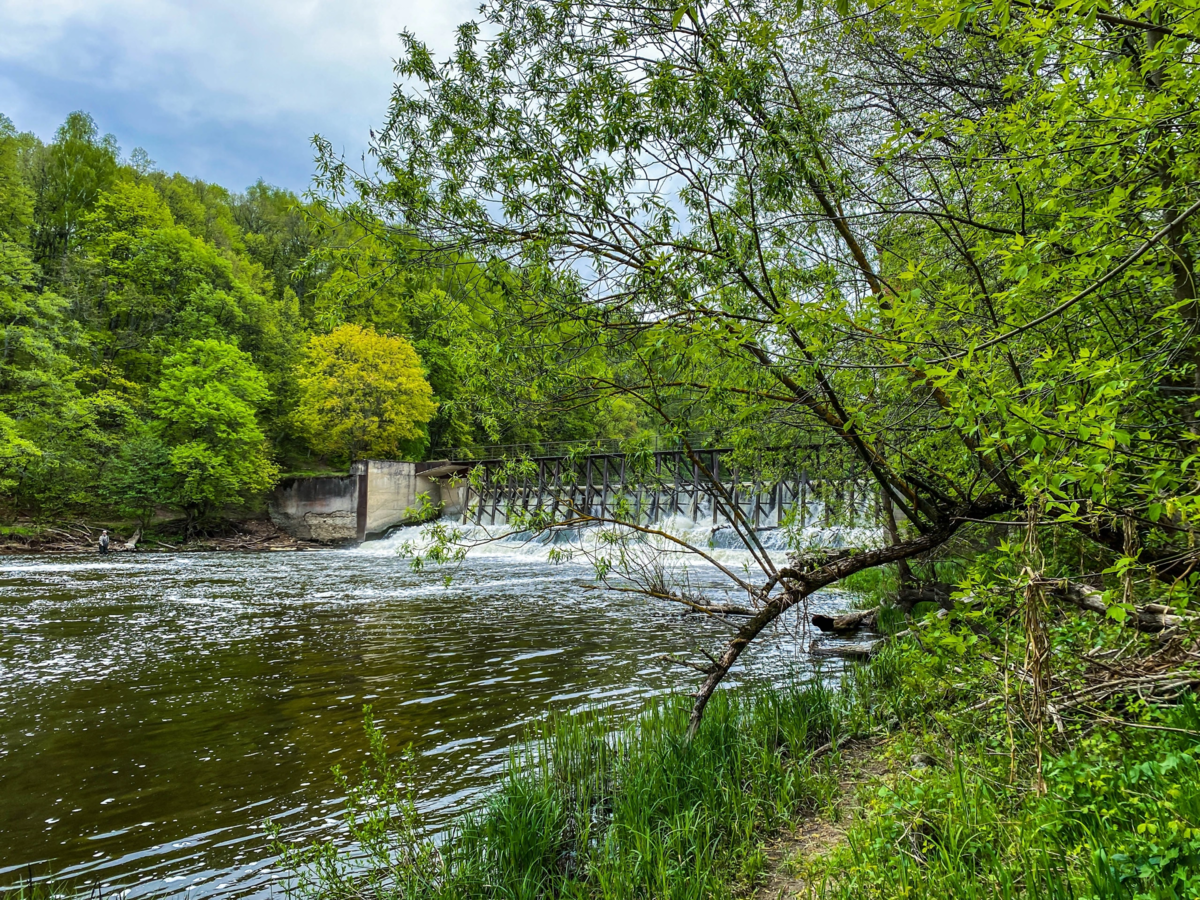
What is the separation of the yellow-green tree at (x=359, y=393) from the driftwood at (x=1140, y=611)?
3256cm

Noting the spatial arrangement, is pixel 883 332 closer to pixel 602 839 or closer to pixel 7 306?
pixel 602 839

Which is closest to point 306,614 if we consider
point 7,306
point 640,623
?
point 640,623

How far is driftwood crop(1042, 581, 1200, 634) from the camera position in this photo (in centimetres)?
254

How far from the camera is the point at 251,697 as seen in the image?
6.71 m

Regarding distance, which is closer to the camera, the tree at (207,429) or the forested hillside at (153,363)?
the forested hillside at (153,363)

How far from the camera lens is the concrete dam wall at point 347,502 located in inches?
1253

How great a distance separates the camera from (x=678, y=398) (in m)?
4.05

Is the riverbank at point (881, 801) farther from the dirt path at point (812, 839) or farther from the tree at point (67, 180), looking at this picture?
the tree at point (67, 180)

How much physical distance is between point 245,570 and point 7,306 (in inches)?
668

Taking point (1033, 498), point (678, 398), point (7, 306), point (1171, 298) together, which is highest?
point (7, 306)

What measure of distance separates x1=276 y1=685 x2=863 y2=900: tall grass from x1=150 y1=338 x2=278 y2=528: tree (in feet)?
93.6

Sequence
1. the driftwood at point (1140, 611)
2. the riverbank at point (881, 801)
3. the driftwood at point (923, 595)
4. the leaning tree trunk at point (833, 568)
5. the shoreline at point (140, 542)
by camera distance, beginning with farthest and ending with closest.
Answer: the shoreline at point (140, 542) < the driftwood at point (923, 595) < the leaning tree trunk at point (833, 568) < the driftwood at point (1140, 611) < the riverbank at point (881, 801)

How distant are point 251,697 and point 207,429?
2753 centimetres

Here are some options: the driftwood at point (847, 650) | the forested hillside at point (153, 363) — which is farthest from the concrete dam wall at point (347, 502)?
the driftwood at point (847, 650)
